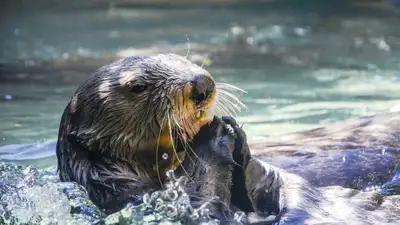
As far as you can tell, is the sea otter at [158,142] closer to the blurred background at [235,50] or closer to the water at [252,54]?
the blurred background at [235,50]

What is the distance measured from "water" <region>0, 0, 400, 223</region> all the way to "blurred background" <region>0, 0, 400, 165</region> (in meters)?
0.01

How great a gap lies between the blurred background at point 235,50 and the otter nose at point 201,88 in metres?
1.30

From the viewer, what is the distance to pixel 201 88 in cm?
332

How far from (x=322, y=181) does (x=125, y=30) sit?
8814mm

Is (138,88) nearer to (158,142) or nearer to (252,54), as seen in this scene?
(158,142)

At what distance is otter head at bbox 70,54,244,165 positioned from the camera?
338 centimetres

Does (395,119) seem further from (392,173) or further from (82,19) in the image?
(82,19)

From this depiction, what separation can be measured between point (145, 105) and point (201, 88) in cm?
29

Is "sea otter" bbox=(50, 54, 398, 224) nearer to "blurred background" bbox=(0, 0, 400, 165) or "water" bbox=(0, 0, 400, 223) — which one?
"blurred background" bbox=(0, 0, 400, 165)

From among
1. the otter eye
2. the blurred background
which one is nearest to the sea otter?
the otter eye

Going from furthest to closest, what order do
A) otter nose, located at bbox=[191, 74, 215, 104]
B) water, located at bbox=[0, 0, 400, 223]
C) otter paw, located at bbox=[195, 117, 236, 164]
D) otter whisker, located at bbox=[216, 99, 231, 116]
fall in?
water, located at bbox=[0, 0, 400, 223] → otter whisker, located at bbox=[216, 99, 231, 116] → otter paw, located at bbox=[195, 117, 236, 164] → otter nose, located at bbox=[191, 74, 215, 104]

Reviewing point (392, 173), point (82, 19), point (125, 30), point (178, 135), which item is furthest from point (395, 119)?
point (82, 19)

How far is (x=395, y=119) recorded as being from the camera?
464 centimetres

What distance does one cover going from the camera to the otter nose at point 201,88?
10.9 ft
